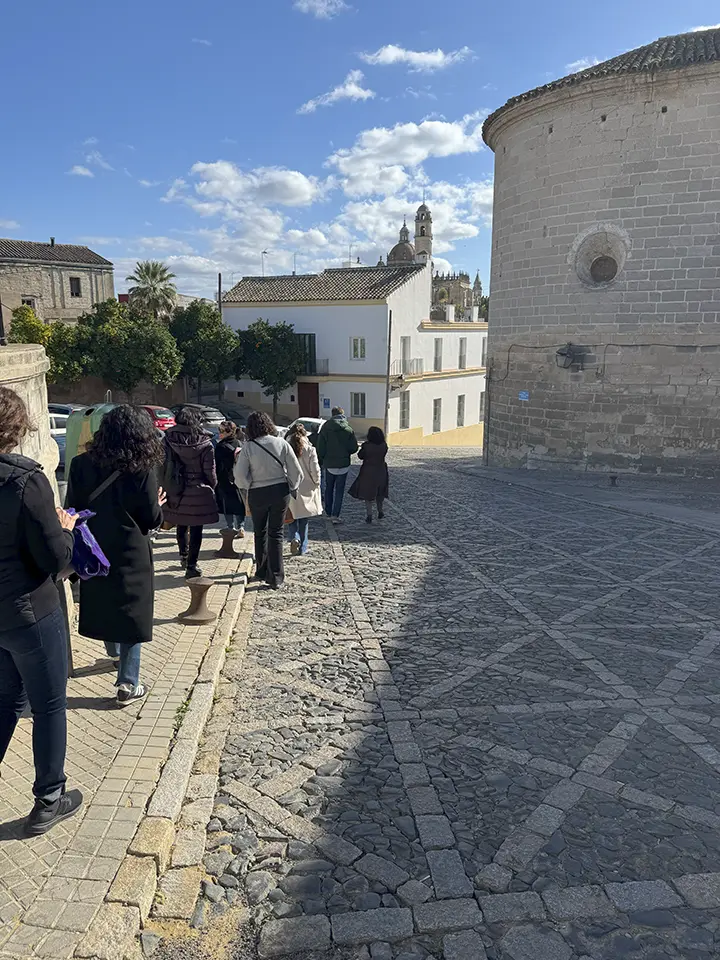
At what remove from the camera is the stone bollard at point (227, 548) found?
735 centimetres

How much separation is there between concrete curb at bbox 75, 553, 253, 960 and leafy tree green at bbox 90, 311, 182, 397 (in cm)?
2460

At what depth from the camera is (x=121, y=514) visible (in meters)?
3.71

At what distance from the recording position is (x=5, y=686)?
2805mm

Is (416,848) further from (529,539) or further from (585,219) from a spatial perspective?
(585,219)

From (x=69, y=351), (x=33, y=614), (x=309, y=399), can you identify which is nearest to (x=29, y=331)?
(x=69, y=351)

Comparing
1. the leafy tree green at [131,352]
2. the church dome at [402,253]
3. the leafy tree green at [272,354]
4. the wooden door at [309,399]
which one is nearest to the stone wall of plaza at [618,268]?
the leafy tree green at [131,352]

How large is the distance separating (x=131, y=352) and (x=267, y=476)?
73.2 ft

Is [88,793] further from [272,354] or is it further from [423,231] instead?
[423,231]

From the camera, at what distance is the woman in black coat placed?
370 centimetres

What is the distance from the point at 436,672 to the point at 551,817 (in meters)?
1.62

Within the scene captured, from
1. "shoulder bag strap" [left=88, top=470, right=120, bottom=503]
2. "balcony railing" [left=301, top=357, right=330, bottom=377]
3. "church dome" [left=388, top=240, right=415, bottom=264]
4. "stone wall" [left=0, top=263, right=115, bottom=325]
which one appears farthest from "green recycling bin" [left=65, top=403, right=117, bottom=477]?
"church dome" [left=388, top=240, right=415, bottom=264]

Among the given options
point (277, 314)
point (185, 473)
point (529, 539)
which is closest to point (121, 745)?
point (185, 473)

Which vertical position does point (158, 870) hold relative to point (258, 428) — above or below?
below

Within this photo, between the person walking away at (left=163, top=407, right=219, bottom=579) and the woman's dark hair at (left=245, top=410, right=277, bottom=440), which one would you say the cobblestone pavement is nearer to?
the person walking away at (left=163, top=407, right=219, bottom=579)
